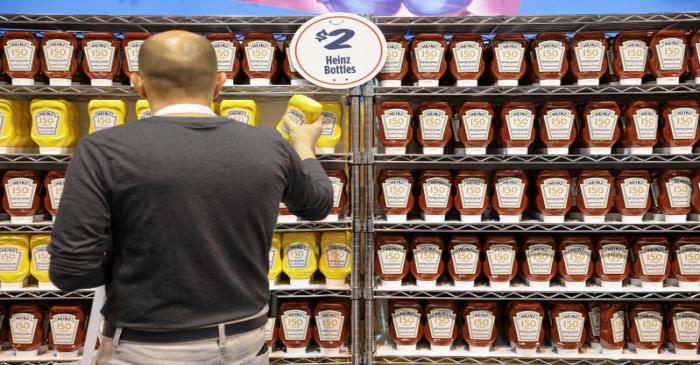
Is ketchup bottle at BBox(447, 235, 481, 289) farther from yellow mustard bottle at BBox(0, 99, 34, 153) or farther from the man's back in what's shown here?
yellow mustard bottle at BBox(0, 99, 34, 153)

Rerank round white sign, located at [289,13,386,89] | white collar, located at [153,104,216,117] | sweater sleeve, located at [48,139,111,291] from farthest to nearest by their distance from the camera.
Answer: round white sign, located at [289,13,386,89] → white collar, located at [153,104,216,117] → sweater sleeve, located at [48,139,111,291]

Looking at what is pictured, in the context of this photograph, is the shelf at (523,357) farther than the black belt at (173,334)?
Yes

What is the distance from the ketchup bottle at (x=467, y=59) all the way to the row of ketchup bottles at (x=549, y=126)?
12 cm

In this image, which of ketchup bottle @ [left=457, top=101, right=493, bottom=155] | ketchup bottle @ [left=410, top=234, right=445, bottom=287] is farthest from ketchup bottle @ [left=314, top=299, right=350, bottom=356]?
ketchup bottle @ [left=457, top=101, right=493, bottom=155]

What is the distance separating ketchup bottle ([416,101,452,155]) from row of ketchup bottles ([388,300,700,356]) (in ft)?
2.56

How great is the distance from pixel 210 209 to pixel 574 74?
2070mm

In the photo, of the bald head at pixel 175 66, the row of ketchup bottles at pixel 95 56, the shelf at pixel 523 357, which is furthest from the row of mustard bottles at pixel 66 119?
the bald head at pixel 175 66

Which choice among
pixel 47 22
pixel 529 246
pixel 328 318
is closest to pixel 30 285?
pixel 47 22

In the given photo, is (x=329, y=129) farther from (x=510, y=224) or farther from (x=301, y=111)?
(x=510, y=224)

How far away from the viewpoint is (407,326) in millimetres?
2623

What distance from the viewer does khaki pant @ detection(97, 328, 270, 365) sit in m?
1.15

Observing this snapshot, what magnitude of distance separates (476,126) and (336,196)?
0.76m

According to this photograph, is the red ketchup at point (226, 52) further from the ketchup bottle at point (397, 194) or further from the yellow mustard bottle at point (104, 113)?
the ketchup bottle at point (397, 194)

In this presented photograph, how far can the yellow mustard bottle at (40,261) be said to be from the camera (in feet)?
8.30
